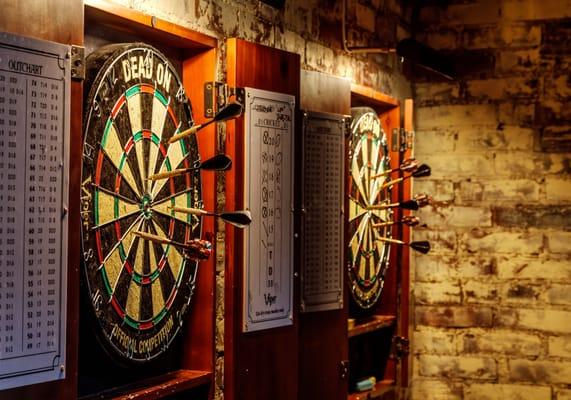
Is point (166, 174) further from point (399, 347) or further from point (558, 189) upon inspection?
point (558, 189)

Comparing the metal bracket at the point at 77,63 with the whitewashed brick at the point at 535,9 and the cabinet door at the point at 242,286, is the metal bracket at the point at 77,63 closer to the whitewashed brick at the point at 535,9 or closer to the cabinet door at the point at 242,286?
the cabinet door at the point at 242,286

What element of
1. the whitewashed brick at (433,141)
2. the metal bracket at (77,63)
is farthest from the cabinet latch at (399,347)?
the metal bracket at (77,63)

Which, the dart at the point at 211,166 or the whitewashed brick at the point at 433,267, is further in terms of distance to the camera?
the whitewashed brick at the point at 433,267

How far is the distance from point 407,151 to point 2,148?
302 centimetres

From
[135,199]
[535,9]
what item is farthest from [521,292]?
[135,199]

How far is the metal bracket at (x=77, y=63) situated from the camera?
243 centimetres

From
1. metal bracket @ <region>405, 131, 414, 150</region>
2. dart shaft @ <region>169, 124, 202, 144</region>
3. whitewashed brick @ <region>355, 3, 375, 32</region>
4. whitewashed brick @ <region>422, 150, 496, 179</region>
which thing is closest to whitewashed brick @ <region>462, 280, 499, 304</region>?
whitewashed brick @ <region>422, 150, 496, 179</region>

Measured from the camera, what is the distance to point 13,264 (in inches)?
88.6

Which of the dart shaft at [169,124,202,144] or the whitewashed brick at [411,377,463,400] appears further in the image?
the whitewashed brick at [411,377,463,400]

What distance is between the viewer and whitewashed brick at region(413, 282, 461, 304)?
5285 mm

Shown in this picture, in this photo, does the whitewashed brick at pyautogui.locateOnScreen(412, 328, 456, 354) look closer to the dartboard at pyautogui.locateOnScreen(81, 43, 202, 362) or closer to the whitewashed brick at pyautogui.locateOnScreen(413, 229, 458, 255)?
the whitewashed brick at pyautogui.locateOnScreen(413, 229, 458, 255)

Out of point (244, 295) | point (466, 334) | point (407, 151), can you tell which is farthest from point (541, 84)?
point (244, 295)

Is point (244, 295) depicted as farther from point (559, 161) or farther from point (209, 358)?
point (559, 161)

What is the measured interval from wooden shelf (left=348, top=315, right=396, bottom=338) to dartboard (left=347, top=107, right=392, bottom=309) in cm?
9
